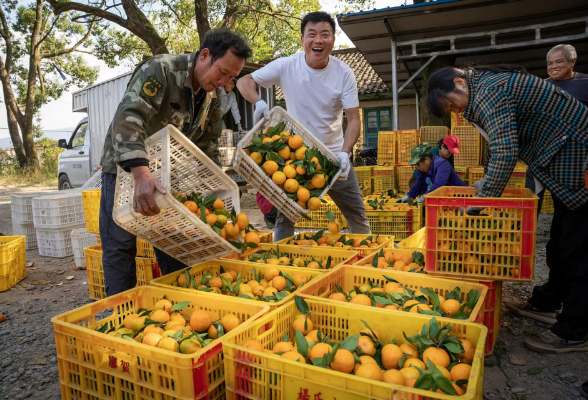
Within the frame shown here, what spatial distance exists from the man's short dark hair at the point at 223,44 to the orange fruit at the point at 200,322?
1.43 m

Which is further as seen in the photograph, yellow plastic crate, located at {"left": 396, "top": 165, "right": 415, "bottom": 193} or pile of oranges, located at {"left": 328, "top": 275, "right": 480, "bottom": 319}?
yellow plastic crate, located at {"left": 396, "top": 165, "right": 415, "bottom": 193}

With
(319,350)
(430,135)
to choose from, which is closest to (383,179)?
(430,135)

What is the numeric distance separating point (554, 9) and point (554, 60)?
19.0ft

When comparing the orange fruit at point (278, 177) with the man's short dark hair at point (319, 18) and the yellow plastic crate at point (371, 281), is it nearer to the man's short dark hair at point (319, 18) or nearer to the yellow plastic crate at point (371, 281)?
the yellow plastic crate at point (371, 281)

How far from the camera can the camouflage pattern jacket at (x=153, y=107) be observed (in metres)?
2.24

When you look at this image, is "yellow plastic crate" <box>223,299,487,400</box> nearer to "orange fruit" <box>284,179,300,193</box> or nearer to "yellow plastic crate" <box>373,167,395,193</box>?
"orange fruit" <box>284,179,300,193</box>

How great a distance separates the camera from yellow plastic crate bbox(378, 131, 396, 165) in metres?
8.77

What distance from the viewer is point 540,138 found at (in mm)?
2590

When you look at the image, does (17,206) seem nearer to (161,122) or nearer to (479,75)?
(161,122)

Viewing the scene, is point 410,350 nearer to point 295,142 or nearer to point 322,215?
point 295,142

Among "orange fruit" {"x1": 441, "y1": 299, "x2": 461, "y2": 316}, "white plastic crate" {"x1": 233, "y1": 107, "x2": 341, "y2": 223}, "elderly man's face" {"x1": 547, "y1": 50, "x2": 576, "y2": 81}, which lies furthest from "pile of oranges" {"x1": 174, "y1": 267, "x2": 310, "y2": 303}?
"elderly man's face" {"x1": 547, "y1": 50, "x2": 576, "y2": 81}

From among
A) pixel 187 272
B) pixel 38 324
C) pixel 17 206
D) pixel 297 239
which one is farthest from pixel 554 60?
pixel 17 206

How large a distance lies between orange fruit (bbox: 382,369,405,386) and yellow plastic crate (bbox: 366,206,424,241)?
384 centimetres

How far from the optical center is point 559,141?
2510mm
